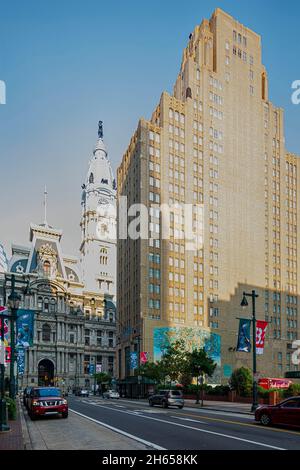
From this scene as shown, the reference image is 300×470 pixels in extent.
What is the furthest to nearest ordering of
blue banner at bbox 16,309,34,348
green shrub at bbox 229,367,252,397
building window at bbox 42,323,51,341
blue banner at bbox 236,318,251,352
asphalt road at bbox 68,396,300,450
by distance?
building window at bbox 42,323,51,341 < green shrub at bbox 229,367,252,397 < blue banner at bbox 16,309,34,348 < blue banner at bbox 236,318,251,352 < asphalt road at bbox 68,396,300,450

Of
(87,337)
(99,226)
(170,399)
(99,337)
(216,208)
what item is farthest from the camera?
(99,226)

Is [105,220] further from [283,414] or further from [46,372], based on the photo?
[283,414]

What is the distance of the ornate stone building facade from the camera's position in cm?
13538

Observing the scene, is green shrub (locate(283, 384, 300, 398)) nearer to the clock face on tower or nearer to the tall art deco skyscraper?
the tall art deco skyscraper

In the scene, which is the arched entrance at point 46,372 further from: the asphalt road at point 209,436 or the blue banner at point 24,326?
the asphalt road at point 209,436

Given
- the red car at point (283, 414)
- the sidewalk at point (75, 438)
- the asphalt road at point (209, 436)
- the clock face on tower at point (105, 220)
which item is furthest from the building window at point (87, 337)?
the red car at point (283, 414)

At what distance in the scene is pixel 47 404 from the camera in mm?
30922

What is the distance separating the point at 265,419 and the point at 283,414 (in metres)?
1.54

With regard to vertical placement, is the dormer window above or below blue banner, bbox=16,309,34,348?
above

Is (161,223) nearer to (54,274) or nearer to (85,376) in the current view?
(54,274)

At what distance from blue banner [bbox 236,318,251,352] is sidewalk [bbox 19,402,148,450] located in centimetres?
1528

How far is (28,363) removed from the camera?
5162 inches

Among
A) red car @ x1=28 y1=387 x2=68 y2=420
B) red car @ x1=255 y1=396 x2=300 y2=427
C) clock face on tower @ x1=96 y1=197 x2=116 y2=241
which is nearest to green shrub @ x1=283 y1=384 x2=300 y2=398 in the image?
red car @ x1=255 y1=396 x2=300 y2=427

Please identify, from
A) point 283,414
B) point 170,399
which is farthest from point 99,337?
point 283,414
